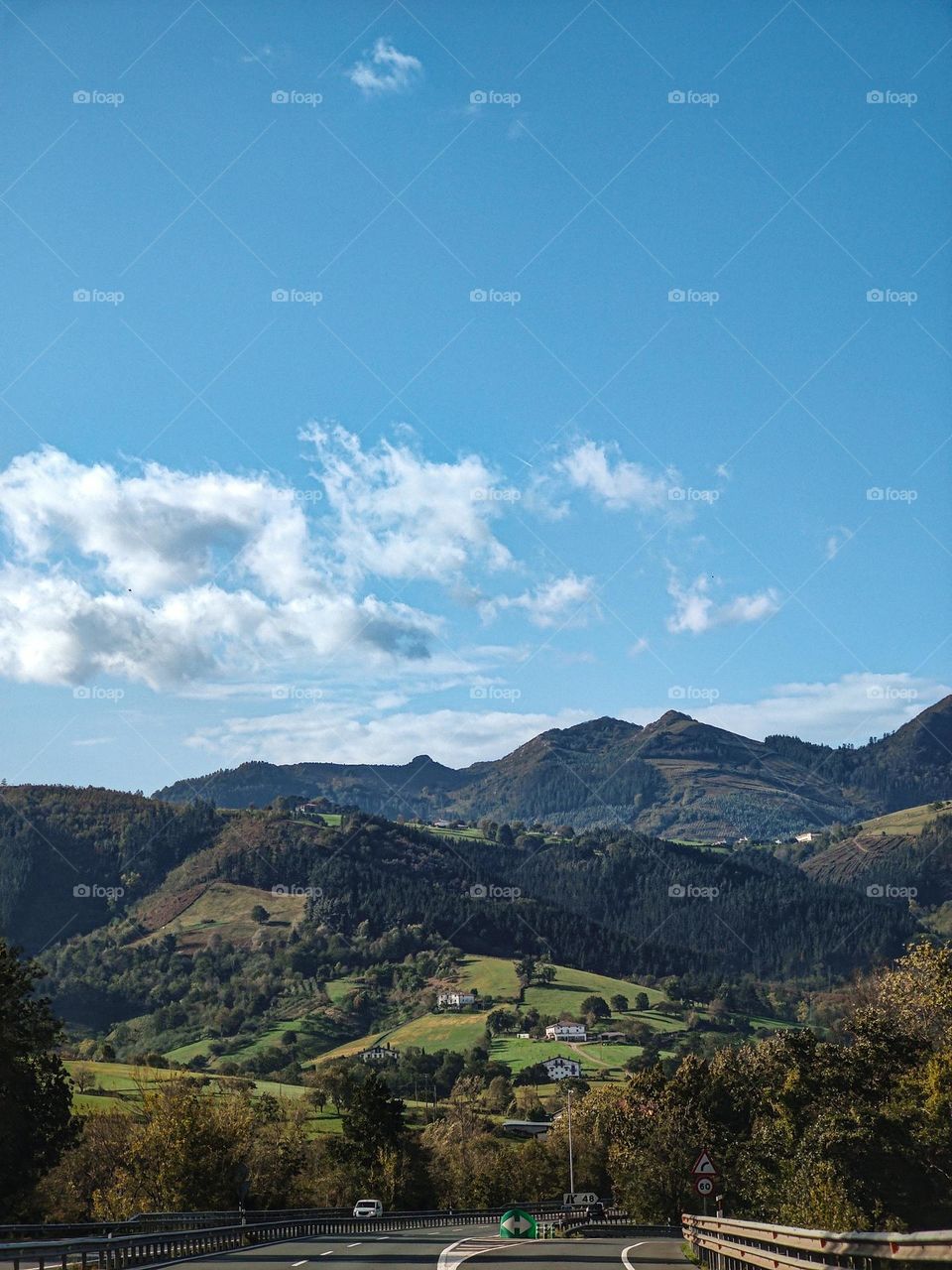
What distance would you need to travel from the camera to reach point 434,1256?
1357 inches

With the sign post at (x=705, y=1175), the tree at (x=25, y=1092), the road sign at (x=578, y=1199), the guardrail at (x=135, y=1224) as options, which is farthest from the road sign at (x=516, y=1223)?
the road sign at (x=578, y=1199)

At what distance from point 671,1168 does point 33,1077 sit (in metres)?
47.1

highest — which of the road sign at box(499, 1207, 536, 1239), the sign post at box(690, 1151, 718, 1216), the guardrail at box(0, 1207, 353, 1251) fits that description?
the road sign at box(499, 1207, 536, 1239)

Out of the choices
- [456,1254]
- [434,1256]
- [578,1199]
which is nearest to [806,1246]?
[434,1256]

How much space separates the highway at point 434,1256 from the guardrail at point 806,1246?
1261 mm

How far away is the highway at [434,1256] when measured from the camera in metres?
31.4

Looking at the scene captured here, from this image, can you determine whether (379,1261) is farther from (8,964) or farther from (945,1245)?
(8,964)

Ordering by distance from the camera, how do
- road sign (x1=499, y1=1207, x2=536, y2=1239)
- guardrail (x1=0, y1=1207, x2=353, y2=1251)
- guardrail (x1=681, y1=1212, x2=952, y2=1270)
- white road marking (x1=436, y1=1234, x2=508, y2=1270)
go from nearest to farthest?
guardrail (x1=681, y1=1212, x2=952, y2=1270), road sign (x1=499, y1=1207, x2=536, y2=1239), white road marking (x1=436, y1=1234, x2=508, y2=1270), guardrail (x1=0, y1=1207, x2=353, y2=1251)

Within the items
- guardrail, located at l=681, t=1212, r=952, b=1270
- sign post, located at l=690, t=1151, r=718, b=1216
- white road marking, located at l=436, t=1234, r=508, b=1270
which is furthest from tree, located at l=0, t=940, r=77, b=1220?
guardrail, located at l=681, t=1212, r=952, b=1270

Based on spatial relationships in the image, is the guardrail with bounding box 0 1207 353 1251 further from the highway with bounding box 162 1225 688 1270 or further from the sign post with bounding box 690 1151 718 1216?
the sign post with bounding box 690 1151 718 1216

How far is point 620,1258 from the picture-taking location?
3662cm

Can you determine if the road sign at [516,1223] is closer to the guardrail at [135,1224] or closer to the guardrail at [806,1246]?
the guardrail at [806,1246]

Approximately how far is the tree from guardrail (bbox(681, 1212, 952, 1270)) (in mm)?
31331

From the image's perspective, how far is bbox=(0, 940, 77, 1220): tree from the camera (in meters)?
56.0
